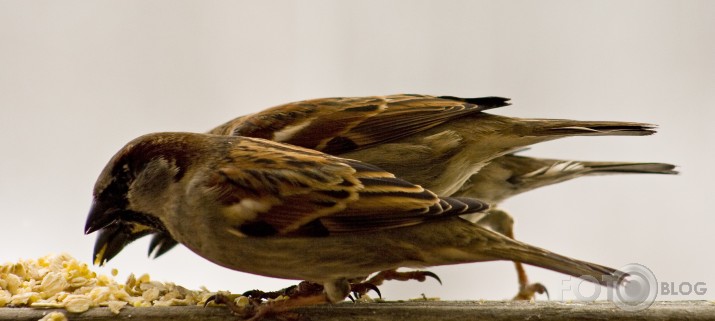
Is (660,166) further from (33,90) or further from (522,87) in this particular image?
(33,90)

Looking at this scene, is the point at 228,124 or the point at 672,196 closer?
the point at 228,124

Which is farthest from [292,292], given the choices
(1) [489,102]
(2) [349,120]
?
(1) [489,102]

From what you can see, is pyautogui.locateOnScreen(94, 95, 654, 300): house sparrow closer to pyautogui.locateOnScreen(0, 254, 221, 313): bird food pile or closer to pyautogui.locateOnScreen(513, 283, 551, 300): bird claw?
pyautogui.locateOnScreen(0, 254, 221, 313): bird food pile

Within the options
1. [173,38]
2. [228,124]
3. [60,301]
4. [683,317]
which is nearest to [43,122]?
[173,38]

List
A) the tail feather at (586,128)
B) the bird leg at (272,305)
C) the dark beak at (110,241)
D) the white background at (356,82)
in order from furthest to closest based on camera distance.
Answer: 1. the white background at (356,82)
2. the tail feather at (586,128)
3. the dark beak at (110,241)
4. the bird leg at (272,305)

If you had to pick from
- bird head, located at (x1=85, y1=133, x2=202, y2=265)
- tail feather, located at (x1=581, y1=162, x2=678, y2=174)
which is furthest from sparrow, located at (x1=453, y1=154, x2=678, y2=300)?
bird head, located at (x1=85, y1=133, x2=202, y2=265)

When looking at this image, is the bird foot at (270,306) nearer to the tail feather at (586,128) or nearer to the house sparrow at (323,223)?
the house sparrow at (323,223)

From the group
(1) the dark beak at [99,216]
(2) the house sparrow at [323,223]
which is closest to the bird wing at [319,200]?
(2) the house sparrow at [323,223]
